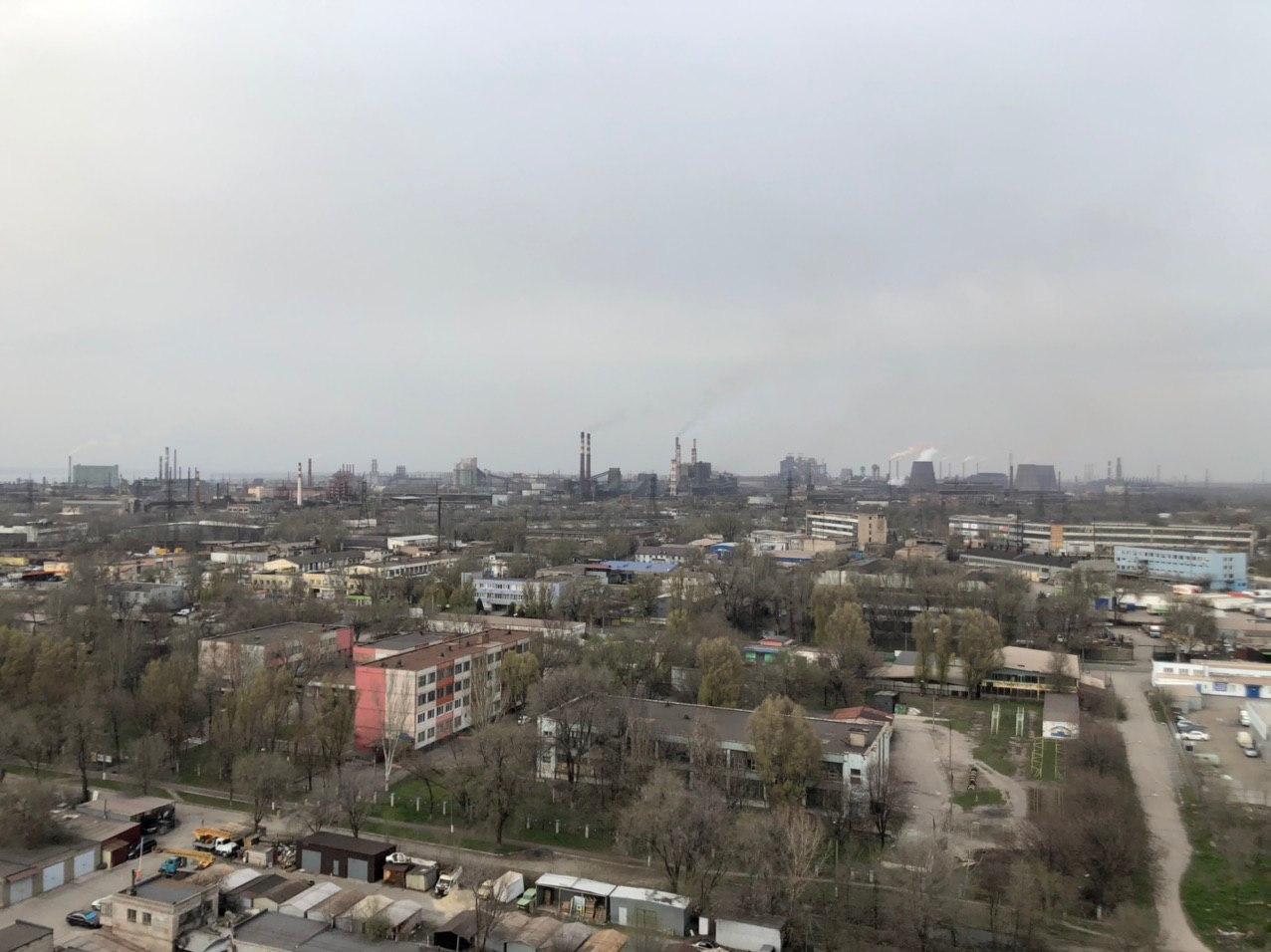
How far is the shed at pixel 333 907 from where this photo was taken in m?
4.34

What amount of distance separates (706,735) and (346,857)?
2358 millimetres

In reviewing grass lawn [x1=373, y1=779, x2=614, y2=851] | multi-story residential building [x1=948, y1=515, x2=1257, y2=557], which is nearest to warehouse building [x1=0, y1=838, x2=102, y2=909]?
grass lawn [x1=373, y1=779, x2=614, y2=851]

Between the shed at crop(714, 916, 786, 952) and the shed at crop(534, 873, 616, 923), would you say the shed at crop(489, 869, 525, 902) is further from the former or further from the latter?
the shed at crop(714, 916, 786, 952)

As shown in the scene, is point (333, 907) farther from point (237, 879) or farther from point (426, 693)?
point (426, 693)

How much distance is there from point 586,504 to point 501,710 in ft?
100

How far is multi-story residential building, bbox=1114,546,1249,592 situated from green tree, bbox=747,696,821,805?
550 inches

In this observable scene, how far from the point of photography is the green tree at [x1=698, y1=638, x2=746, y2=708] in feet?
25.1

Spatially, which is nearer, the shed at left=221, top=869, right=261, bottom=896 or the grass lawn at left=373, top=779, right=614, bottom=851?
the shed at left=221, top=869, right=261, bottom=896

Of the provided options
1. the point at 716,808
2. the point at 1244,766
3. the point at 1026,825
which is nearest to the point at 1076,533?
the point at 1244,766

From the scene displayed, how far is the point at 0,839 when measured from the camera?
488cm

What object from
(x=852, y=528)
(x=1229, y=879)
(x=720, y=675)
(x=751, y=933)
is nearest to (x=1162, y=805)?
(x=1229, y=879)

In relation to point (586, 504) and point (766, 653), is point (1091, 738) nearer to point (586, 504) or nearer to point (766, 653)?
point (766, 653)

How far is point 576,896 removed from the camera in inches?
183

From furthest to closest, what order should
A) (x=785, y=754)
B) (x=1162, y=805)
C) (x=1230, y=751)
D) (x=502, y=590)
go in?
(x=502, y=590), (x=1230, y=751), (x=1162, y=805), (x=785, y=754)
